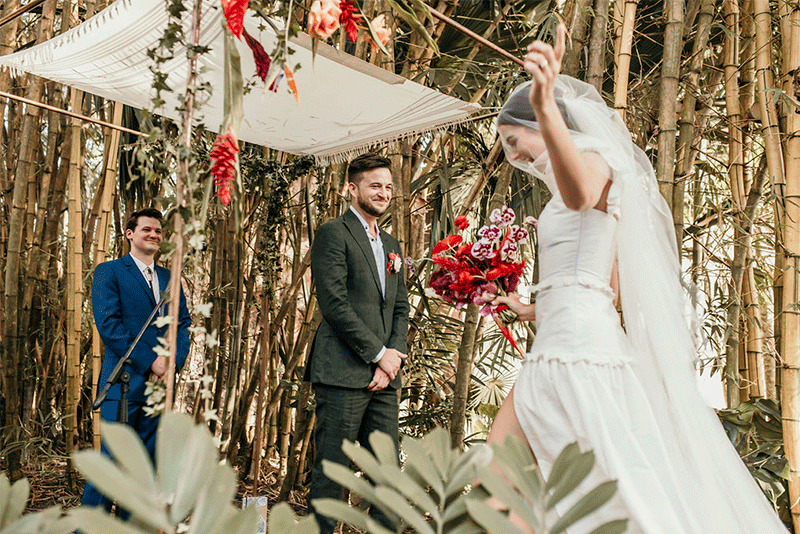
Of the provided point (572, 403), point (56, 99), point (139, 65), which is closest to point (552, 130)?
point (572, 403)

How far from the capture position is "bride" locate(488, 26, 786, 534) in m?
1.56

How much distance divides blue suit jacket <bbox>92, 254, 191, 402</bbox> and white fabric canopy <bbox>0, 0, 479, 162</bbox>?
70 centimetres

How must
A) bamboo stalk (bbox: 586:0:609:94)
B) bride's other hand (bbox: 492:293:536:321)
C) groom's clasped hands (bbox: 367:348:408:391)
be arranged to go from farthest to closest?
groom's clasped hands (bbox: 367:348:408:391)
bamboo stalk (bbox: 586:0:609:94)
bride's other hand (bbox: 492:293:536:321)

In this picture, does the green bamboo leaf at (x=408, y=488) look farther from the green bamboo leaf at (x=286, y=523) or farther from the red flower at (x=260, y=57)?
the red flower at (x=260, y=57)

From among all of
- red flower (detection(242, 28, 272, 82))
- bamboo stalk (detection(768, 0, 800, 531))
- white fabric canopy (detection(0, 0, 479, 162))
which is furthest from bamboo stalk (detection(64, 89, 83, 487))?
bamboo stalk (detection(768, 0, 800, 531))

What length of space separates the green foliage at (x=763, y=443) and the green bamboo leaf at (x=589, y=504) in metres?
2.14

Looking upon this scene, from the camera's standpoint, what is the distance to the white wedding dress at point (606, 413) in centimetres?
155

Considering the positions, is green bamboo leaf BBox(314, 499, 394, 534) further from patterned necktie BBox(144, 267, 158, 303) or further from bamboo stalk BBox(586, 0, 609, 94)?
patterned necktie BBox(144, 267, 158, 303)

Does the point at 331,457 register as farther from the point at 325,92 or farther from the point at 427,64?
the point at 427,64

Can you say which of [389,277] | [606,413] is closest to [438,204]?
[389,277]

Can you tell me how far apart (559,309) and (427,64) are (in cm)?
208

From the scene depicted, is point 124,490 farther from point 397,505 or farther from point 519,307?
point 519,307

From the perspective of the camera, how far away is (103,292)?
106 inches

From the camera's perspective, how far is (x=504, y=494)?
50cm
